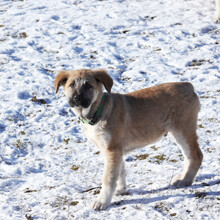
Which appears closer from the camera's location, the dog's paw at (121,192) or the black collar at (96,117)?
the black collar at (96,117)

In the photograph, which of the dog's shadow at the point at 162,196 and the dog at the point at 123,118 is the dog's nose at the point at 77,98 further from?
the dog's shadow at the point at 162,196

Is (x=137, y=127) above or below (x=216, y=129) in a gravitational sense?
above

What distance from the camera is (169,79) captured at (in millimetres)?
9344

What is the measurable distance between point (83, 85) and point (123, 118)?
80 centimetres

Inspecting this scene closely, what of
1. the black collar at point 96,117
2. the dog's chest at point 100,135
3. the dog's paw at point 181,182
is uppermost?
the black collar at point 96,117

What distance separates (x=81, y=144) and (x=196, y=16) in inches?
315

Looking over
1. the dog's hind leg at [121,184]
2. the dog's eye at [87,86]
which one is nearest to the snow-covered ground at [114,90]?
the dog's hind leg at [121,184]

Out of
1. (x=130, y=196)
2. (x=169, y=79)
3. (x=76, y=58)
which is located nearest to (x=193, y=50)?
(x=169, y=79)

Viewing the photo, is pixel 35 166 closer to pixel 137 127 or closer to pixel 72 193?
pixel 72 193

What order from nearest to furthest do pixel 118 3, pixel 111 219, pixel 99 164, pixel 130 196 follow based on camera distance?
pixel 111 219 → pixel 130 196 → pixel 99 164 → pixel 118 3

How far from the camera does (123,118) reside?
4965 mm

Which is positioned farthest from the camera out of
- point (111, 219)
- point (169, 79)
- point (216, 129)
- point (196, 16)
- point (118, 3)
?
point (118, 3)

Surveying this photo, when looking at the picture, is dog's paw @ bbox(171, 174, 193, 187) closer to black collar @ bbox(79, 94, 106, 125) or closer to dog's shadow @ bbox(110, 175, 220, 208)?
dog's shadow @ bbox(110, 175, 220, 208)

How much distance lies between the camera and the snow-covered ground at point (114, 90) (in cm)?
477
